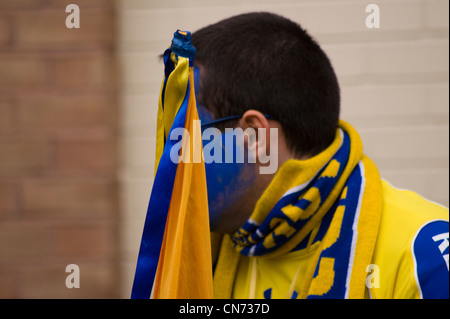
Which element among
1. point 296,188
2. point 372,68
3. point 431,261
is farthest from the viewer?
point 372,68

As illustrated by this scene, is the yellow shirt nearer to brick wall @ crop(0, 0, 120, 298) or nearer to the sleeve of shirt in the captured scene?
the sleeve of shirt

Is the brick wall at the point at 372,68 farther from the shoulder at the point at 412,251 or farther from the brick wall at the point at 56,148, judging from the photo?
the shoulder at the point at 412,251

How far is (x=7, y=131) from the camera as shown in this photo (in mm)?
2158

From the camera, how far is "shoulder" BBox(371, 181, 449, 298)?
4.02ft

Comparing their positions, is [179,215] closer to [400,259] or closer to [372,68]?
[400,259]

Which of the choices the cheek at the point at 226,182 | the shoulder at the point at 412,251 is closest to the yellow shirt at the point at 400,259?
the shoulder at the point at 412,251

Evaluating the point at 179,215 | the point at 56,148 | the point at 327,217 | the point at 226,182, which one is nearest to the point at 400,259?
the point at 327,217

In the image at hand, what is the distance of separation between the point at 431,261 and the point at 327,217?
0.31 metres

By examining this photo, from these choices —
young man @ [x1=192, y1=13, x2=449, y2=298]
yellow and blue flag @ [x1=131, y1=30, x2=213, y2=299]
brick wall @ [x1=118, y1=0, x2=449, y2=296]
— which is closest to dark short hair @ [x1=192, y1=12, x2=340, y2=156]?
young man @ [x1=192, y1=13, x2=449, y2=298]

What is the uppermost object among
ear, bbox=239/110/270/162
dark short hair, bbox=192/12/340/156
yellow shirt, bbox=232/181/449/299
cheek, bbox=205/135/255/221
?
dark short hair, bbox=192/12/340/156

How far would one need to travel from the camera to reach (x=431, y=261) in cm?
125

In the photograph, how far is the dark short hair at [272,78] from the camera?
1.47 m

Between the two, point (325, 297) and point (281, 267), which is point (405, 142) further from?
point (325, 297)
